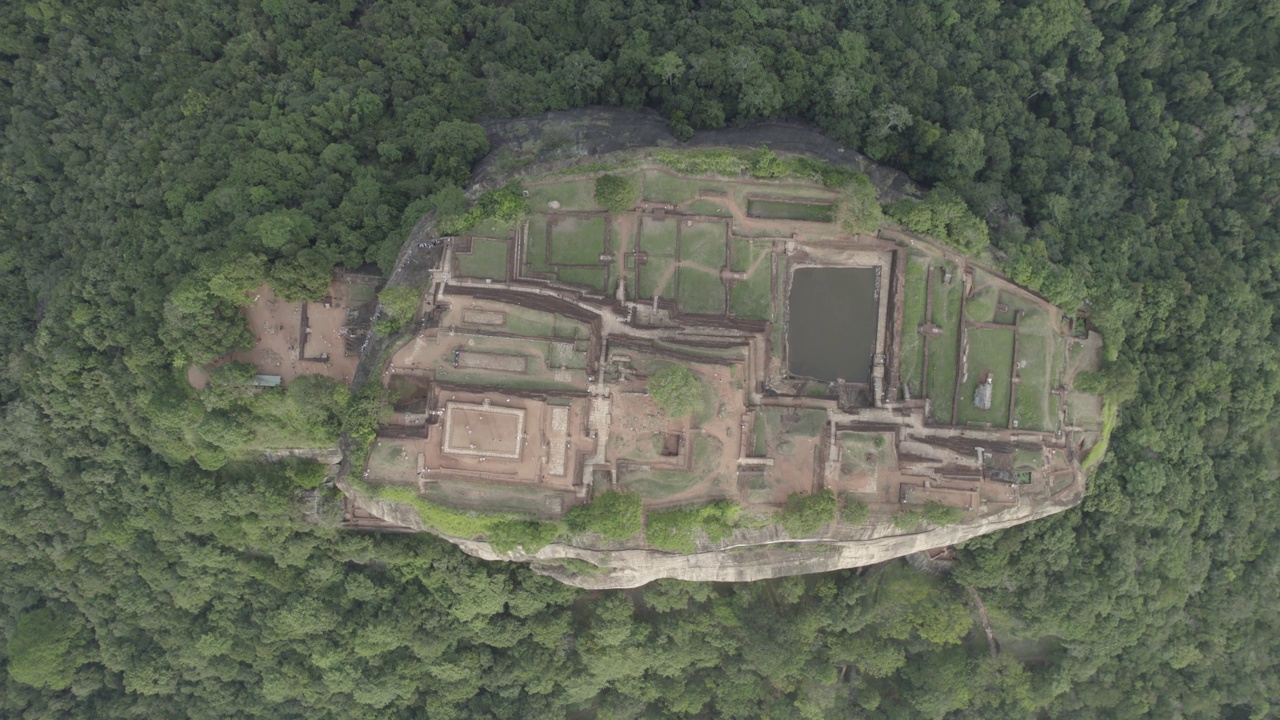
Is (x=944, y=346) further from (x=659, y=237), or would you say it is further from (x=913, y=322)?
(x=659, y=237)

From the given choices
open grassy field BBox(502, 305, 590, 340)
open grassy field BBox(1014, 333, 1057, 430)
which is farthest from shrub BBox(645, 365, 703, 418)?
open grassy field BBox(1014, 333, 1057, 430)

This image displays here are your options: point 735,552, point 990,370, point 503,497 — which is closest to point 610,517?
point 503,497

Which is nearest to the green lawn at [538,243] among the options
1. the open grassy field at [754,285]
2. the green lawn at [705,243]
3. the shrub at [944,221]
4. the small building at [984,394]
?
the green lawn at [705,243]

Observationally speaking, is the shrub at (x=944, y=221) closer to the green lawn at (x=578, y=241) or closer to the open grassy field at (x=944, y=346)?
the open grassy field at (x=944, y=346)

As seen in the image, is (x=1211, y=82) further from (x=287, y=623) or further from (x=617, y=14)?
(x=287, y=623)

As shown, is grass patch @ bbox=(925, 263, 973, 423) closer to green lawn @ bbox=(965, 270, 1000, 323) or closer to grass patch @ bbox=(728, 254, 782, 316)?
green lawn @ bbox=(965, 270, 1000, 323)

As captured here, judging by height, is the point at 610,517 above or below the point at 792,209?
below
